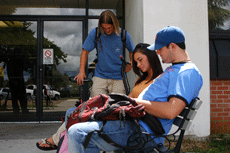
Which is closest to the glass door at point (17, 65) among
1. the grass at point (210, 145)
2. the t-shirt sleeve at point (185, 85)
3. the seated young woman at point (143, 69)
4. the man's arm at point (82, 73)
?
the man's arm at point (82, 73)

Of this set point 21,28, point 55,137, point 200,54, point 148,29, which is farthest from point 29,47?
point 200,54

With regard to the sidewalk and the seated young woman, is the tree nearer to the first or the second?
the seated young woman

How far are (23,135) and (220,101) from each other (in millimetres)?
3820

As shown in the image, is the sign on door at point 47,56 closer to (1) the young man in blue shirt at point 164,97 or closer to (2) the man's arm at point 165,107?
(1) the young man in blue shirt at point 164,97

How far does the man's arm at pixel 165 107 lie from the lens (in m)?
1.31

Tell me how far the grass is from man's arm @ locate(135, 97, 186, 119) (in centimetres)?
209

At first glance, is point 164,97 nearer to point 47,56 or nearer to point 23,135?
point 23,135

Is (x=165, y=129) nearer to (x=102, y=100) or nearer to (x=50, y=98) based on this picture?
(x=102, y=100)

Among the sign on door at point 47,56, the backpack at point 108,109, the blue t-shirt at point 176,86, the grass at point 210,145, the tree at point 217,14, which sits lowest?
the grass at point 210,145

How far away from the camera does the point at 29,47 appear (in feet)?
17.4

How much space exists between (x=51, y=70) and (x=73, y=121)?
12.9ft

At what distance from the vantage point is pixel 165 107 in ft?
4.41

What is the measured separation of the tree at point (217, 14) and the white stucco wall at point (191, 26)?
782 mm

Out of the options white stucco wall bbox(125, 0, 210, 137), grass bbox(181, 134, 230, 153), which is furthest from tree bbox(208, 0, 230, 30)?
grass bbox(181, 134, 230, 153)
